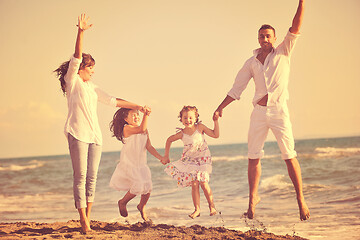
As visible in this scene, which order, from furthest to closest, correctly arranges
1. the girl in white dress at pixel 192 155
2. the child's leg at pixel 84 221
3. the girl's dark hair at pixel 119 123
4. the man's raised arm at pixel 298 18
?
the girl's dark hair at pixel 119 123 → the girl in white dress at pixel 192 155 → the child's leg at pixel 84 221 → the man's raised arm at pixel 298 18

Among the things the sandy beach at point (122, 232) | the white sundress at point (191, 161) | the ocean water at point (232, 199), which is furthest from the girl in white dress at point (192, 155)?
the ocean water at point (232, 199)

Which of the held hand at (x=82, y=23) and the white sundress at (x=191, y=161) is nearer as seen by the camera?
the held hand at (x=82, y=23)

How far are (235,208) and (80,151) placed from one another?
5638mm

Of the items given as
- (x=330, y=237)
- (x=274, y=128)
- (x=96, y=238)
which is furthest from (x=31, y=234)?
(x=330, y=237)

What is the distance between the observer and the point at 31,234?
542cm

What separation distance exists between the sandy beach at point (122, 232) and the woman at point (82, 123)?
0.28m

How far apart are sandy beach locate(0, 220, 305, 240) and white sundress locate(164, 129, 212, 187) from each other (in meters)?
0.65

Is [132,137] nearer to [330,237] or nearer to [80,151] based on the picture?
[80,151]

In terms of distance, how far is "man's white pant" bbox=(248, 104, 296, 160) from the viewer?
509 cm

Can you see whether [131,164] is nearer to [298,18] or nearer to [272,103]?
[272,103]

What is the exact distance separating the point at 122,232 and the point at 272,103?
2315mm

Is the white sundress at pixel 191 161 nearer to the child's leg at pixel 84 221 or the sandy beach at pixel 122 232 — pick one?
the sandy beach at pixel 122 232

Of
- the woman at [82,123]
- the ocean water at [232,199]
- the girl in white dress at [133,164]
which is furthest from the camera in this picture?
the ocean water at [232,199]

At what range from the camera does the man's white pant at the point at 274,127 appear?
5090 mm
